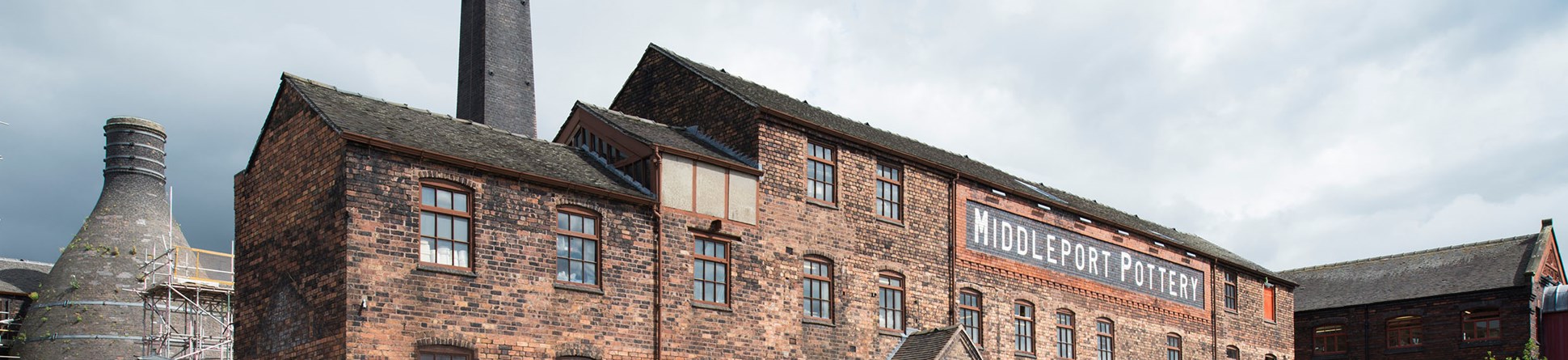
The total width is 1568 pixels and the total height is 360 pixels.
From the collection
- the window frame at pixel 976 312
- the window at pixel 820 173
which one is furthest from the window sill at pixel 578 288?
the window frame at pixel 976 312

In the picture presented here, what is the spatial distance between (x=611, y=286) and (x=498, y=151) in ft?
8.98

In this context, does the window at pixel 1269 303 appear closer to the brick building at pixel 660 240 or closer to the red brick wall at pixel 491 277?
the brick building at pixel 660 240

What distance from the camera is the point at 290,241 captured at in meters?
19.2

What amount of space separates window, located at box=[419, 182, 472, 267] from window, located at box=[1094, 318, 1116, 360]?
1710cm

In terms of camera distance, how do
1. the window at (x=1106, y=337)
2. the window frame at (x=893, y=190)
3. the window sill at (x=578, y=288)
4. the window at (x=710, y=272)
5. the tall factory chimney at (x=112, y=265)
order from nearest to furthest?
1. the window sill at (x=578, y=288)
2. the window at (x=710, y=272)
3. the window frame at (x=893, y=190)
4. the window at (x=1106, y=337)
5. the tall factory chimney at (x=112, y=265)

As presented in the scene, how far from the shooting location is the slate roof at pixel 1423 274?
41.8 meters

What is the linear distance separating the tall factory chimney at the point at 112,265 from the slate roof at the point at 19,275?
373cm

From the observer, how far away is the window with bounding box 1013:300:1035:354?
93.4ft

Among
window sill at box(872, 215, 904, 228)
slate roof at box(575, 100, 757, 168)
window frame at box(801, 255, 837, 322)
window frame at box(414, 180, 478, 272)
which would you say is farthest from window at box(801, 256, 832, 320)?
→ window frame at box(414, 180, 478, 272)

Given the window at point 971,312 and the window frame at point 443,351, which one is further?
the window at point 971,312

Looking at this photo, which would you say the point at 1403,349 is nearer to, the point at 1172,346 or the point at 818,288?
the point at 1172,346

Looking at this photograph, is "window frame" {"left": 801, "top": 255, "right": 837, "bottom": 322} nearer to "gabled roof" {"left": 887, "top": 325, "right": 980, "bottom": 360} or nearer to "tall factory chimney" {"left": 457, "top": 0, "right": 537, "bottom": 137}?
"gabled roof" {"left": 887, "top": 325, "right": 980, "bottom": 360}

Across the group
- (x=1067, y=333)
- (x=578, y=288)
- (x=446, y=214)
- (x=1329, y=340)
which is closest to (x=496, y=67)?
(x=1067, y=333)

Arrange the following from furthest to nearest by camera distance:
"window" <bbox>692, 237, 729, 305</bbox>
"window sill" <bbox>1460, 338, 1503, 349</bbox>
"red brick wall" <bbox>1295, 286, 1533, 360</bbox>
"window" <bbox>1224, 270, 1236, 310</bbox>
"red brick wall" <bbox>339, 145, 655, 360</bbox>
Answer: "window sill" <bbox>1460, 338, 1503, 349</bbox> < "red brick wall" <bbox>1295, 286, 1533, 360</bbox> < "window" <bbox>1224, 270, 1236, 310</bbox> < "window" <bbox>692, 237, 729, 305</bbox> < "red brick wall" <bbox>339, 145, 655, 360</bbox>
